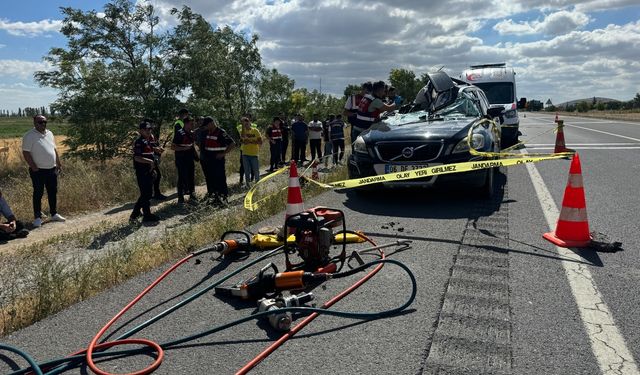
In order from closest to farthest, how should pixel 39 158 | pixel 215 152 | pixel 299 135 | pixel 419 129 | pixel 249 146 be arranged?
pixel 419 129, pixel 39 158, pixel 215 152, pixel 249 146, pixel 299 135

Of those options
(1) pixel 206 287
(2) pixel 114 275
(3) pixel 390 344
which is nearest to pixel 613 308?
(3) pixel 390 344

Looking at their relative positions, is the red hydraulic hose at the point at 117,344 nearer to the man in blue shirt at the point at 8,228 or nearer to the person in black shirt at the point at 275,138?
the man in blue shirt at the point at 8,228

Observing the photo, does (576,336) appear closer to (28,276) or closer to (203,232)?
(203,232)

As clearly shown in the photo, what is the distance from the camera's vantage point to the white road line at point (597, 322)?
2.61 meters

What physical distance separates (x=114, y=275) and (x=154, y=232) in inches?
132

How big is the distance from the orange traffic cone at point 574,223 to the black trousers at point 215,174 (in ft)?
19.6

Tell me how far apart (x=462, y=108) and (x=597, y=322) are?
5.59 metres

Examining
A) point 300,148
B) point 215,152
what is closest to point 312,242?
point 215,152

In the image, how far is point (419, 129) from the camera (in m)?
7.20

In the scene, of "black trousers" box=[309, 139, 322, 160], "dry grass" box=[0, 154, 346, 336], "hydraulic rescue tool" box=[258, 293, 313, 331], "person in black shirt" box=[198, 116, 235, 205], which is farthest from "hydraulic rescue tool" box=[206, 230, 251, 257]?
"black trousers" box=[309, 139, 322, 160]

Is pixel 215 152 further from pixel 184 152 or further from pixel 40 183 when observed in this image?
pixel 40 183

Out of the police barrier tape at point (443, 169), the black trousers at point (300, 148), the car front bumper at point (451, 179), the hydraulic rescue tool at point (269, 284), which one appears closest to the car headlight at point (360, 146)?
the police barrier tape at point (443, 169)

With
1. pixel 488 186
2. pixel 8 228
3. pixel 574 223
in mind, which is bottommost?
pixel 8 228

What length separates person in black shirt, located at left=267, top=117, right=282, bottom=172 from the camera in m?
15.1
